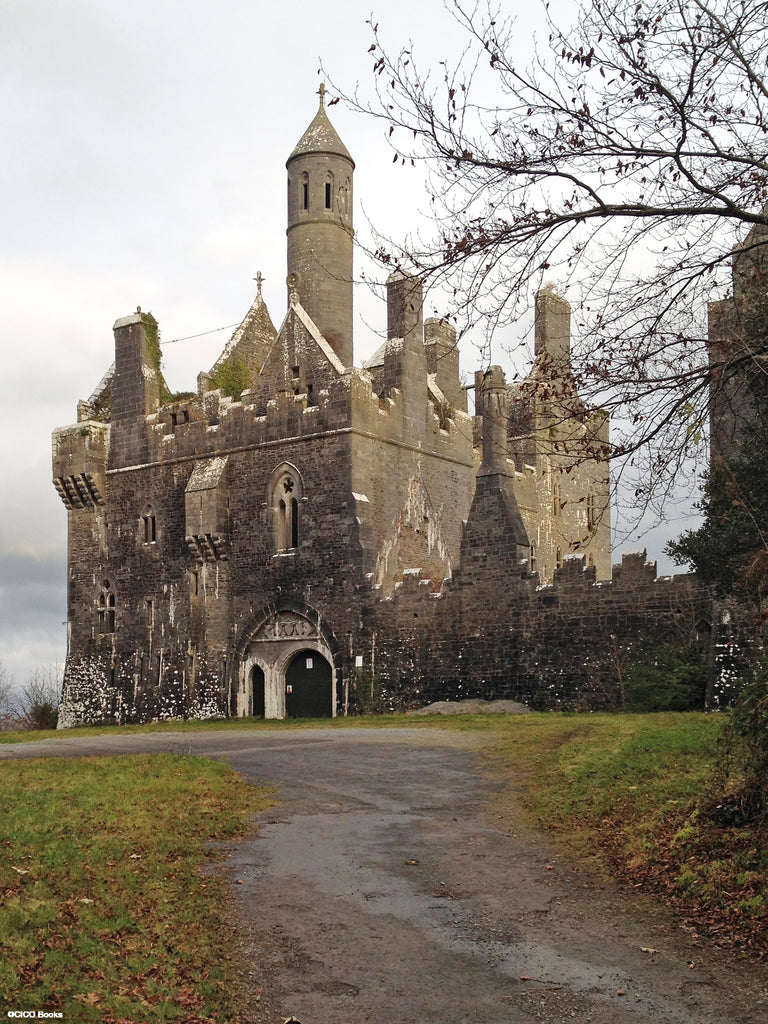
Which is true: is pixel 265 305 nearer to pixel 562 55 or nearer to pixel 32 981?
pixel 562 55

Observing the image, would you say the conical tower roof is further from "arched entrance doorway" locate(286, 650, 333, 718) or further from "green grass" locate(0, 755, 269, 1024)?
"green grass" locate(0, 755, 269, 1024)

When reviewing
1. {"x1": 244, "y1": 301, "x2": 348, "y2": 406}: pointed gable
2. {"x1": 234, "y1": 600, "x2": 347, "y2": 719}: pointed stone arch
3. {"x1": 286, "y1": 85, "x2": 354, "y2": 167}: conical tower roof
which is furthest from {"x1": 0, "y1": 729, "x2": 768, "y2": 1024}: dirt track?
{"x1": 286, "y1": 85, "x2": 354, "y2": 167}: conical tower roof

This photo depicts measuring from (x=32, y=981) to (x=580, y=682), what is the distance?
22616mm

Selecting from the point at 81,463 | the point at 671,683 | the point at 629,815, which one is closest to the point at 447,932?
the point at 629,815

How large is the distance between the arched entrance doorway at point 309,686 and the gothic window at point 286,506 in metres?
3.41

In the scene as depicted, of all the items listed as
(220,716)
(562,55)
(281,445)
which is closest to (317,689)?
(220,716)

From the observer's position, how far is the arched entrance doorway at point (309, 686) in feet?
111

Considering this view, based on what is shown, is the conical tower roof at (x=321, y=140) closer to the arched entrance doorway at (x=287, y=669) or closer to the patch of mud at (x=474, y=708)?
the arched entrance doorway at (x=287, y=669)

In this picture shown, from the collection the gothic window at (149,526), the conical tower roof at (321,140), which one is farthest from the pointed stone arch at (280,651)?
the conical tower roof at (321,140)

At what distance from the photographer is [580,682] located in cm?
2891

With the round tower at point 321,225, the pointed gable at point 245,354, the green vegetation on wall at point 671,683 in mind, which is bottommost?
the green vegetation on wall at point 671,683

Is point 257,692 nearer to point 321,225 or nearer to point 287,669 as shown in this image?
point 287,669

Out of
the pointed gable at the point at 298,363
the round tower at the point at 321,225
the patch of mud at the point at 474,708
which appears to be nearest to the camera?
the patch of mud at the point at 474,708

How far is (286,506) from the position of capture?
1400 inches
